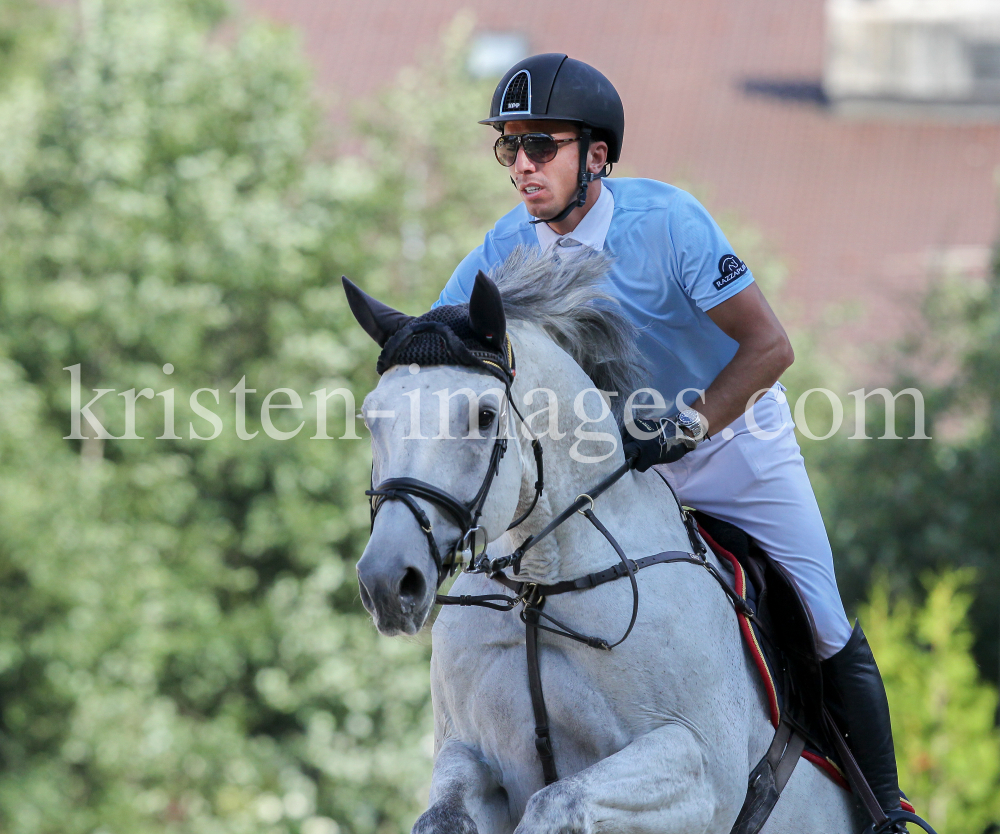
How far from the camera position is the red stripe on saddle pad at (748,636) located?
395cm

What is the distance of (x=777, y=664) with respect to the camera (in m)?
4.26

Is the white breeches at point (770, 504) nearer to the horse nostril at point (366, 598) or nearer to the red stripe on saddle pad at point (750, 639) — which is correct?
the red stripe on saddle pad at point (750, 639)

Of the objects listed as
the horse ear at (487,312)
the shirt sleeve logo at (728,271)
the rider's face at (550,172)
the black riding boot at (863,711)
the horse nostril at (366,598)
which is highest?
the rider's face at (550,172)

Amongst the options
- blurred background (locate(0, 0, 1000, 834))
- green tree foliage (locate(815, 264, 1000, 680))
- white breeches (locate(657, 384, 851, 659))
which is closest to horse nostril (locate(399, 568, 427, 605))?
white breeches (locate(657, 384, 851, 659))

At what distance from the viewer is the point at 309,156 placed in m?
17.0

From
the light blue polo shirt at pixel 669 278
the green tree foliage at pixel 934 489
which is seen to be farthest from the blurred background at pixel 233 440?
the light blue polo shirt at pixel 669 278

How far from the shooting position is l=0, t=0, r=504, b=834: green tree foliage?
1366cm

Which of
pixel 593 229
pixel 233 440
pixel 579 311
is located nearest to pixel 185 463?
pixel 233 440

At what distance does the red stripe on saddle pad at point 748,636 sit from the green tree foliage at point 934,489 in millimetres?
9386

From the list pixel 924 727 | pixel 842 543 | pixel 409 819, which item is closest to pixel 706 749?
pixel 924 727

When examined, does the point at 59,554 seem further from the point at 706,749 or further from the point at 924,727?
the point at 706,749

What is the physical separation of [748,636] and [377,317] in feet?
5.47

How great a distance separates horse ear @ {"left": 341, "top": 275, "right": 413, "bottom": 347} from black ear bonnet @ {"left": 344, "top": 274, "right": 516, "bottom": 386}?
0.02 m

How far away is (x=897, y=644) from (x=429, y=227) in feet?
32.0
